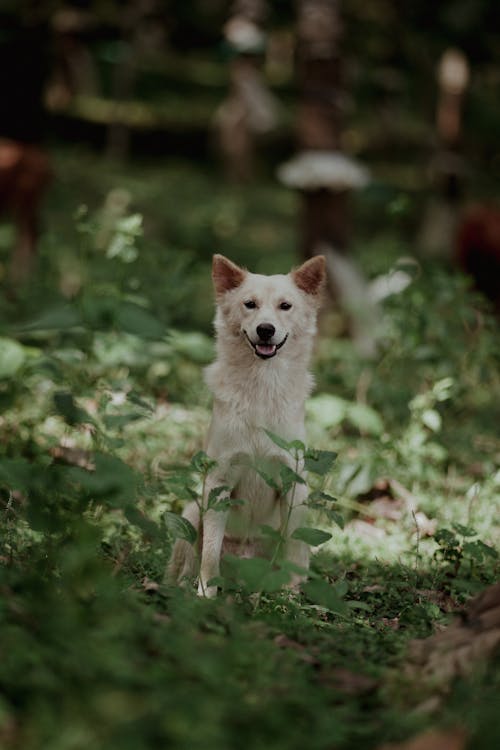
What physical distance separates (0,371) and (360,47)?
63.6ft

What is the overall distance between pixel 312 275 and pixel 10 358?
1669 mm

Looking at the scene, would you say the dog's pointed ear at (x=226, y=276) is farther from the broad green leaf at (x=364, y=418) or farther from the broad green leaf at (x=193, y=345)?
the broad green leaf at (x=364, y=418)

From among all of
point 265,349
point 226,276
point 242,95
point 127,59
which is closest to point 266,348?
point 265,349

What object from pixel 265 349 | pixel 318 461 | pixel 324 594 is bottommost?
pixel 324 594

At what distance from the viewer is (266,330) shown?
428 cm

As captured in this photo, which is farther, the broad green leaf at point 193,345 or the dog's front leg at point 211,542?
the broad green leaf at point 193,345

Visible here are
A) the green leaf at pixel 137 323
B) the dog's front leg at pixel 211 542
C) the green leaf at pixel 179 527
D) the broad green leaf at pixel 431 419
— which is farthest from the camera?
the broad green leaf at pixel 431 419

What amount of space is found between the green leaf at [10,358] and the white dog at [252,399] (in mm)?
1126

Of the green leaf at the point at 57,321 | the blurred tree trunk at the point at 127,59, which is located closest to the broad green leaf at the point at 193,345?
the green leaf at the point at 57,321

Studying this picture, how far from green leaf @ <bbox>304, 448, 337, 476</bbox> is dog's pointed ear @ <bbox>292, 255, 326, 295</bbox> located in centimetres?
117

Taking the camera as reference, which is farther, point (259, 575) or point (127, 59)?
point (127, 59)

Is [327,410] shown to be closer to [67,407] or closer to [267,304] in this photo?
[267,304]

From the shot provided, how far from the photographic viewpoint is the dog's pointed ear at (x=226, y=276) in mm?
4527

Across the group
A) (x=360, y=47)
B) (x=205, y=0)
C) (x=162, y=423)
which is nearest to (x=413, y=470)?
(x=162, y=423)
